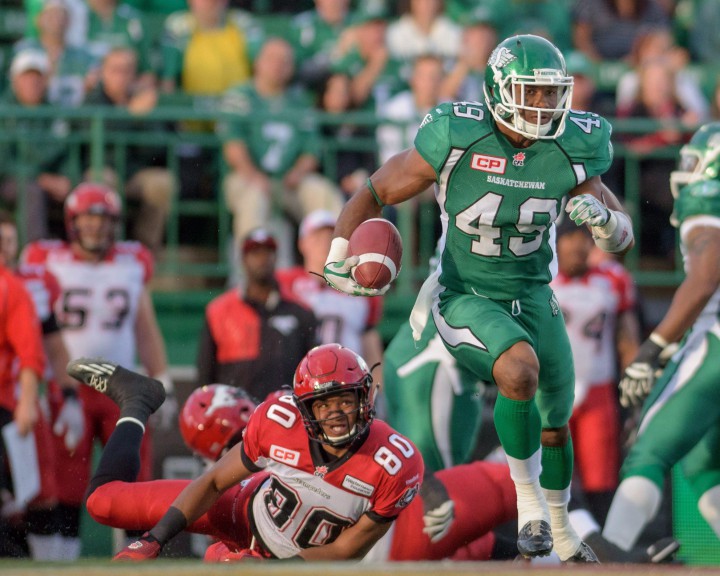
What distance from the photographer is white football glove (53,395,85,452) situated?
8.27 metres

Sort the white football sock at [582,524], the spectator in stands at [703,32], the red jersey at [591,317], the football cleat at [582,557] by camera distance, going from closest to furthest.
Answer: the football cleat at [582,557] < the white football sock at [582,524] < the red jersey at [591,317] < the spectator in stands at [703,32]

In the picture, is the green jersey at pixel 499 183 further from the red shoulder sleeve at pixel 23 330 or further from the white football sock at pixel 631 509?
the red shoulder sleeve at pixel 23 330

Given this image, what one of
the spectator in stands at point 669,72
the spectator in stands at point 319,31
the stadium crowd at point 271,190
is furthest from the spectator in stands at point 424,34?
the spectator in stands at point 669,72

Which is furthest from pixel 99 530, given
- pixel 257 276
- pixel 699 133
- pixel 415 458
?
pixel 699 133

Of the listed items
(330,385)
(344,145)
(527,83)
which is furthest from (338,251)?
Answer: (344,145)

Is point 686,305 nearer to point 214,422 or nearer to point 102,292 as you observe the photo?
point 214,422

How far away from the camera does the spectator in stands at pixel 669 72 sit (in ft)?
34.5

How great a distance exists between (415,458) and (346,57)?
493 centimetres

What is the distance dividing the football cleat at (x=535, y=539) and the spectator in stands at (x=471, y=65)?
15.9 feet

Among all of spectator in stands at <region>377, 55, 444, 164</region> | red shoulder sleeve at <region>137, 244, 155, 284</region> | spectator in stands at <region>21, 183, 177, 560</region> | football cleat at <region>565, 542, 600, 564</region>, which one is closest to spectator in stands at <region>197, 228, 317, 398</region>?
spectator in stands at <region>21, 183, 177, 560</region>

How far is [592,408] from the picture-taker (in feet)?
29.0

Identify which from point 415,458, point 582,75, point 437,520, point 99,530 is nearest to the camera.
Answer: point 415,458

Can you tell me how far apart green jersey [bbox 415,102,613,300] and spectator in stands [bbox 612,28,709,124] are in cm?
489

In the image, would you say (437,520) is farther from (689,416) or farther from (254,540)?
(689,416)
